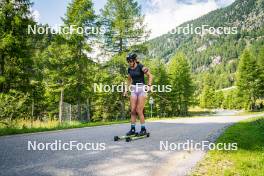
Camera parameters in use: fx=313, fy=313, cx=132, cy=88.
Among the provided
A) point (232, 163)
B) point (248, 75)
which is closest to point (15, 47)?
point (232, 163)

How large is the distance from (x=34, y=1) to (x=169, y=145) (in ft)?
59.5

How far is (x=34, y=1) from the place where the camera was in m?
22.5

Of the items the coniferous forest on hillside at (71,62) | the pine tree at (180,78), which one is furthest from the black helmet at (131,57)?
the pine tree at (180,78)

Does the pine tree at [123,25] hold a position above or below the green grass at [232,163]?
above

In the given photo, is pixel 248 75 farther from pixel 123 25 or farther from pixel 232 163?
pixel 232 163

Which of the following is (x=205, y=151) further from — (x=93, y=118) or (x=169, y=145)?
(x=93, y=118)

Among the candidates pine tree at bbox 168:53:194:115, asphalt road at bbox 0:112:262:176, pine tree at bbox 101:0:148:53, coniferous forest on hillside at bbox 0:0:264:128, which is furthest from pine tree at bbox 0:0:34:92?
pine tree at bbox 168:53:194:115

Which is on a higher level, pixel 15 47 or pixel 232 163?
pixel 15 47

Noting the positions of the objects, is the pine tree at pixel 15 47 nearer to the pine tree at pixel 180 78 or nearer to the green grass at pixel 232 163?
the green grass at pixel 232 163

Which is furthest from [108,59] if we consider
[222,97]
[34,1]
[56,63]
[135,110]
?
[222,97]

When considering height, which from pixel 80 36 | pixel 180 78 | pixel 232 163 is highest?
pixel 80 36

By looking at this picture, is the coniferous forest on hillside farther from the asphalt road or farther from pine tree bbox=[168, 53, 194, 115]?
the asphalt road

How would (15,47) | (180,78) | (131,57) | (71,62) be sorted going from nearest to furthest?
(131,57)
(15,47)
(71,62)
(180,78)

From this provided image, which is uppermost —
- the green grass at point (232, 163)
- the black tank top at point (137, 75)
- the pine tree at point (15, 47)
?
the pine tree at point (15, 47)
